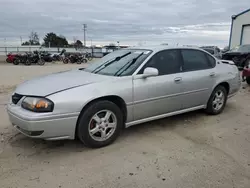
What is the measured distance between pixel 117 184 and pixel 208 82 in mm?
2834

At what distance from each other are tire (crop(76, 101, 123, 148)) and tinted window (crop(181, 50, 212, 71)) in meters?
1.63

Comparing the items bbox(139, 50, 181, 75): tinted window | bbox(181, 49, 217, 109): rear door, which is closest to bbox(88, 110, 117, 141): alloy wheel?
bbox(139, 50, 181, 75): tinted window

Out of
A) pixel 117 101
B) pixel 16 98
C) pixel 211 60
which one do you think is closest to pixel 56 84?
pixel 16 98

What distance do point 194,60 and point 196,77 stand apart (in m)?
0.38

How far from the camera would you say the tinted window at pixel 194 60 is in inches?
168

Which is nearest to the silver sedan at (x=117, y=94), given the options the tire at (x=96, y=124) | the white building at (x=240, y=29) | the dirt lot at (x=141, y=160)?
the tire at (x=96, y=124)

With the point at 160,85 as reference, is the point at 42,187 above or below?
below

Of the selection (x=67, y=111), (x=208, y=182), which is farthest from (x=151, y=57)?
(x=208, y=182)

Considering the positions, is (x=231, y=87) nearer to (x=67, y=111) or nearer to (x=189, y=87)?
(x=189, y=87)

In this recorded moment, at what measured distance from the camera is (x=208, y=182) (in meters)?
2.58

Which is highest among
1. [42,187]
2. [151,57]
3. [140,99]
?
[151,57]

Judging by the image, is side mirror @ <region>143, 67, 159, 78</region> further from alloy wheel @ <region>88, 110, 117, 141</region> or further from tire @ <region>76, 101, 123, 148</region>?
alloy wheel @ <region>88, 110, 117, 141</region>

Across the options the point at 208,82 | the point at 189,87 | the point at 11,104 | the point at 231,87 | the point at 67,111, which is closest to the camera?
the point at 67,111

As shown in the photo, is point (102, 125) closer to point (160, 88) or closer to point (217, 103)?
point (160, 88)
